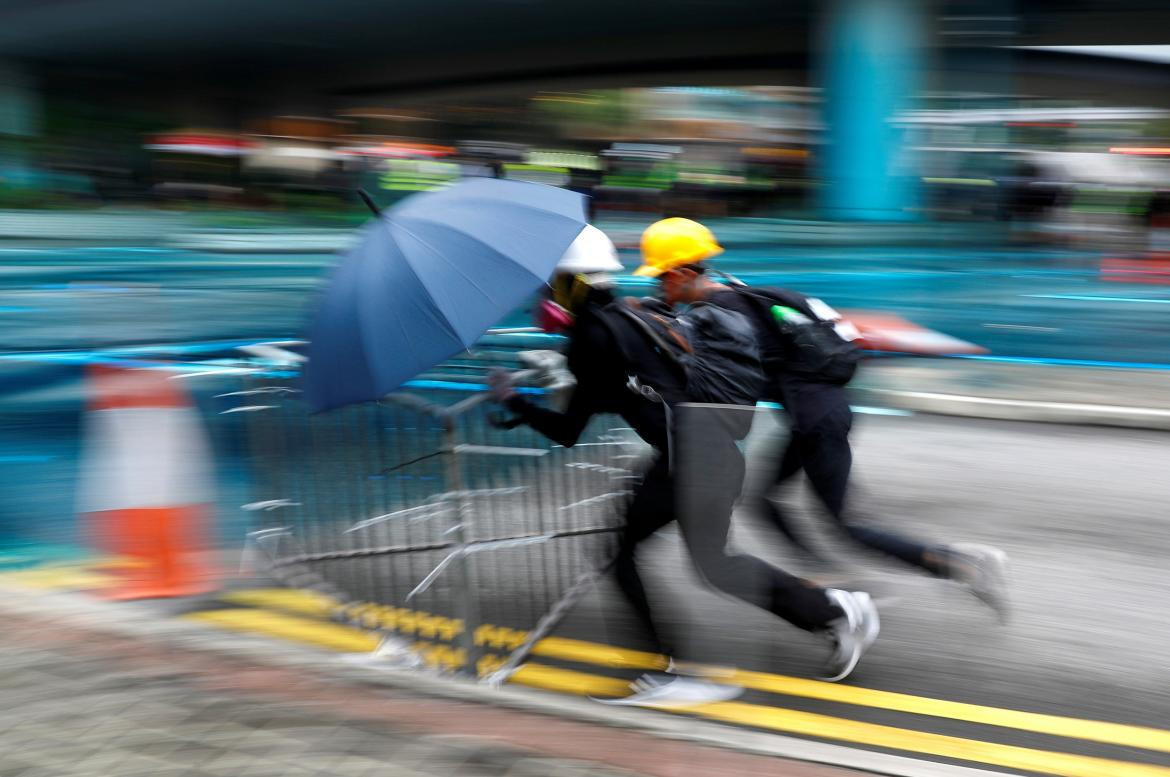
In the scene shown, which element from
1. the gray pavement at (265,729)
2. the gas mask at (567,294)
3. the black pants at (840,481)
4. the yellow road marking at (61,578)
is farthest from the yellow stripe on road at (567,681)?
the yellow road marking at (61,578)

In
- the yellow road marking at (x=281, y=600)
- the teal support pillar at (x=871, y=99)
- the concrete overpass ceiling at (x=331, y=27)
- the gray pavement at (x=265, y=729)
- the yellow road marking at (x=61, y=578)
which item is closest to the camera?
the gray pavement at (x=265, y=729)

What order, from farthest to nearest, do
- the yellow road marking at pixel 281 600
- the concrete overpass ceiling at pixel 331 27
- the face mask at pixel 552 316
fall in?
the concrete overpass ceiling at pixel 331 27 → the yellow road marking at pixel 281 600 → the face mask at pixel 552 316

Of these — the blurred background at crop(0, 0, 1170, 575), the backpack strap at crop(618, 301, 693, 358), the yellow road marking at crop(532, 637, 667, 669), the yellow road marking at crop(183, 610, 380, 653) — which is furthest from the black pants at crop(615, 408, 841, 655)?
the blurred background at crop(0, 0, 1170, 575)

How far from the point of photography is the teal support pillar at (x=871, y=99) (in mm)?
14031

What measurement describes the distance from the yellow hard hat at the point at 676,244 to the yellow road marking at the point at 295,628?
1.69m

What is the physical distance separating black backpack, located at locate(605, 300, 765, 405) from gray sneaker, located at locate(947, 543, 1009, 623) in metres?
1.09

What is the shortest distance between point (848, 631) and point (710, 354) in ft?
3.38

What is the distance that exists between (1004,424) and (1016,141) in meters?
5.17

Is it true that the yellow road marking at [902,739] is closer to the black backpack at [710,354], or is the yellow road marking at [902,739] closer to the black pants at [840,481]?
the black pants at [840,481]

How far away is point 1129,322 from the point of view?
9.25 metres

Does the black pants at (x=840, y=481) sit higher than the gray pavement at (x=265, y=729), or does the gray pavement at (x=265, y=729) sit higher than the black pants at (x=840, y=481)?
the black pants at (x=840, y=481)

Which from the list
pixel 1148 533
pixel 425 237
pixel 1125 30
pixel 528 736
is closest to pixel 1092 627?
pixel 1148 533

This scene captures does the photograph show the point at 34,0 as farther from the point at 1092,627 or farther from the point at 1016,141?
the point at 1092,627

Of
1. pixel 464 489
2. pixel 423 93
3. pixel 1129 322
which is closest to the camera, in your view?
pixel 464 489
